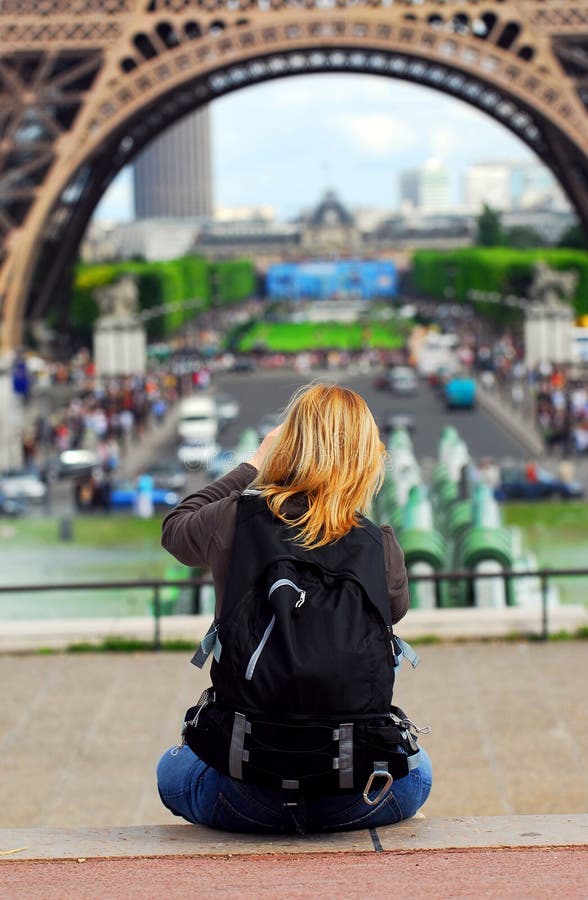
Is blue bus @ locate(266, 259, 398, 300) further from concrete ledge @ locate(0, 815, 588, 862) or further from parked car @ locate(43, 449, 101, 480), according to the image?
concrete ledge @ locate(0, 815, 588, 862)

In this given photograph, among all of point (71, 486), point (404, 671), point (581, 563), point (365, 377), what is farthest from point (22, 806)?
point (365, 377)

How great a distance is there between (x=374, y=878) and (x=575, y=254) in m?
81.1

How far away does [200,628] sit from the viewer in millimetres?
10391

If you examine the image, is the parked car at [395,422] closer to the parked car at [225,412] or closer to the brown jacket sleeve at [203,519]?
the parked car at [225,412]

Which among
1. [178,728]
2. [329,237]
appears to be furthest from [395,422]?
[329,237]

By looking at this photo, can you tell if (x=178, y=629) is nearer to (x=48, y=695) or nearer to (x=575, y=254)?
(x=48, y=695)

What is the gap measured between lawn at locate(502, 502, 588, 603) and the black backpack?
875cm

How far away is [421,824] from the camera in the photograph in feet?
15.6

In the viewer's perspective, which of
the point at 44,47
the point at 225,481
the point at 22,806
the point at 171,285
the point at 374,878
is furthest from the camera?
the point at 171,285

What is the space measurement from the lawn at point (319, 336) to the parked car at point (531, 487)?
172 ft

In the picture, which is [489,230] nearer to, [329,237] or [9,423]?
[329,237]

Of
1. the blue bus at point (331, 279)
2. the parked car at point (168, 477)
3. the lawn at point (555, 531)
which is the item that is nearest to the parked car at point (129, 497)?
the parked car at point (168, 477)

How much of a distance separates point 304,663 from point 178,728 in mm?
4442

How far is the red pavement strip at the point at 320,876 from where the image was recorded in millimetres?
4133
